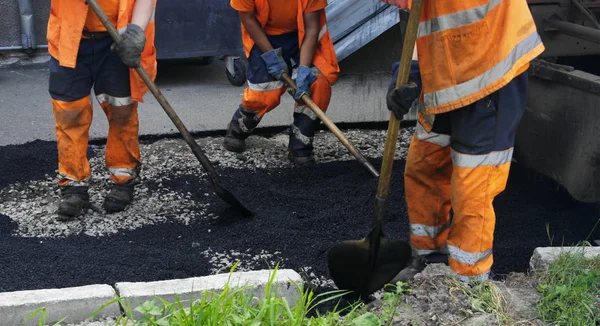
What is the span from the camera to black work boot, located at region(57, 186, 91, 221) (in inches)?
175

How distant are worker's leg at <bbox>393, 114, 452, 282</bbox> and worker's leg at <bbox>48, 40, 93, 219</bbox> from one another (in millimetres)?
1863

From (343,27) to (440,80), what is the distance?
3518 mm

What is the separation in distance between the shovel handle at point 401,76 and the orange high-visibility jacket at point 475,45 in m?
0.20

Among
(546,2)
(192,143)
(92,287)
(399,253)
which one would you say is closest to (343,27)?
(546,2)

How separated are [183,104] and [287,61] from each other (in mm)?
1656

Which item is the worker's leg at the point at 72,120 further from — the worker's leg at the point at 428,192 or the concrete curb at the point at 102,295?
the worker's leg at the point at 428,192

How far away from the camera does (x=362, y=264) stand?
134 inches

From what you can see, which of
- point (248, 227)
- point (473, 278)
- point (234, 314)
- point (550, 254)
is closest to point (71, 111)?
point (248, 227)

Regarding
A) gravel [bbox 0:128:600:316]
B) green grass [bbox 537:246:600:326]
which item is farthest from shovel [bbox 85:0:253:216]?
green grass [bbox 537:246:600:326]

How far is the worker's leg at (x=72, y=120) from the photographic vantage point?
443 centimetres

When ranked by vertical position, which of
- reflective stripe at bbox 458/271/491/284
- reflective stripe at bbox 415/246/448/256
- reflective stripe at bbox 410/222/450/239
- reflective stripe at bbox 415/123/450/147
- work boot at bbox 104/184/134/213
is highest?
reflective stripe at bbox 415/123/450/147

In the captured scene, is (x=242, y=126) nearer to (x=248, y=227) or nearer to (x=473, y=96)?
(x=248, y=227)

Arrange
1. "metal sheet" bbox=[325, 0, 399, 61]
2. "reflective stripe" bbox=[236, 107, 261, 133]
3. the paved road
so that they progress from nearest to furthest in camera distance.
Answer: "reflective stripe" bbox=[236, 107, 261, 133], the paved road, "metal sheet" bbox=[325, 0, 399, 61]

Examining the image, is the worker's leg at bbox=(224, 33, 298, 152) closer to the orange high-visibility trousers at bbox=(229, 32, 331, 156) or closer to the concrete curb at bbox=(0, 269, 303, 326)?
the orange high-visibility trousers at bbox=(229, 32, 331, 156)
